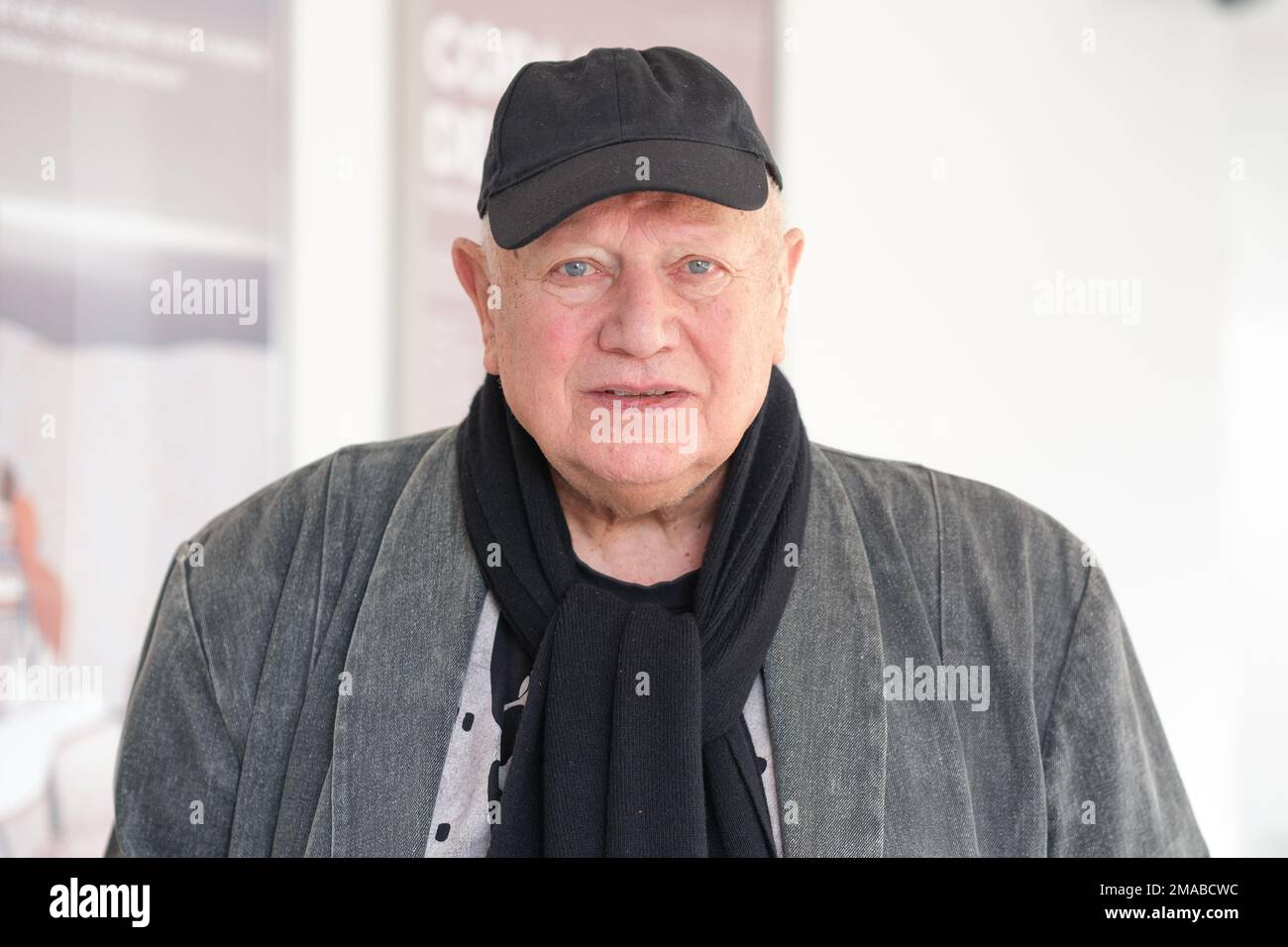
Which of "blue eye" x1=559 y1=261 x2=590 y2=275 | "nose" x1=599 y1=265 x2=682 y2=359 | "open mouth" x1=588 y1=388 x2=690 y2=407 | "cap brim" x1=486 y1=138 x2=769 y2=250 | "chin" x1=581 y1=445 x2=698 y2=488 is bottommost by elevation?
"chin" x1=581 y1=445 x2=698 y2=488

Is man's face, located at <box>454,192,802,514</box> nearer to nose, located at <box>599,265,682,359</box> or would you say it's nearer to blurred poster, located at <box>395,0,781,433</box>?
nose, located at <box>599,265,682,359</box>

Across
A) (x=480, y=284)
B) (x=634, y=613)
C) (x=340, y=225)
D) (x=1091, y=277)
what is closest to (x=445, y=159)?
(x=340, y=225)

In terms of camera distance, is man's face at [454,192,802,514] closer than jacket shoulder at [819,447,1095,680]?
Yes

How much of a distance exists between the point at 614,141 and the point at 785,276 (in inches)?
9.6

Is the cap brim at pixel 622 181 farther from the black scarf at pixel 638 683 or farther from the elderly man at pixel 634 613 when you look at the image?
the black scarf at pixel 638 683

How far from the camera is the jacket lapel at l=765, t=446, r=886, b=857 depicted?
1.10 m

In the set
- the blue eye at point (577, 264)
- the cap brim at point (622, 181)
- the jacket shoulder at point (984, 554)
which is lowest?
the jacket shoulder at point (984, 554)

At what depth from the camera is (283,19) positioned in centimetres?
225

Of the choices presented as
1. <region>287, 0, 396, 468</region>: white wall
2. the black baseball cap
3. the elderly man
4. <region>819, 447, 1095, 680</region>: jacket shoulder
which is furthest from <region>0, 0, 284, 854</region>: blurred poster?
<region>819, 447, 1095, 680</region>: jacket shoulder

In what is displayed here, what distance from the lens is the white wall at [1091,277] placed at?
9.46 feet

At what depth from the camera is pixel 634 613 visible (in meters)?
1.13

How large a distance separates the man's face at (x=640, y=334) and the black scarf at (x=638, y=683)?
0.09m

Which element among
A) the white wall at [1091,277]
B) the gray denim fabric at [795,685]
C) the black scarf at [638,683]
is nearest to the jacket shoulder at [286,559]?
the gray denim fabric at [795,685]

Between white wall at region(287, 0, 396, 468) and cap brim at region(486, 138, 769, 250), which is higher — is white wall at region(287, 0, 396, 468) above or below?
above
